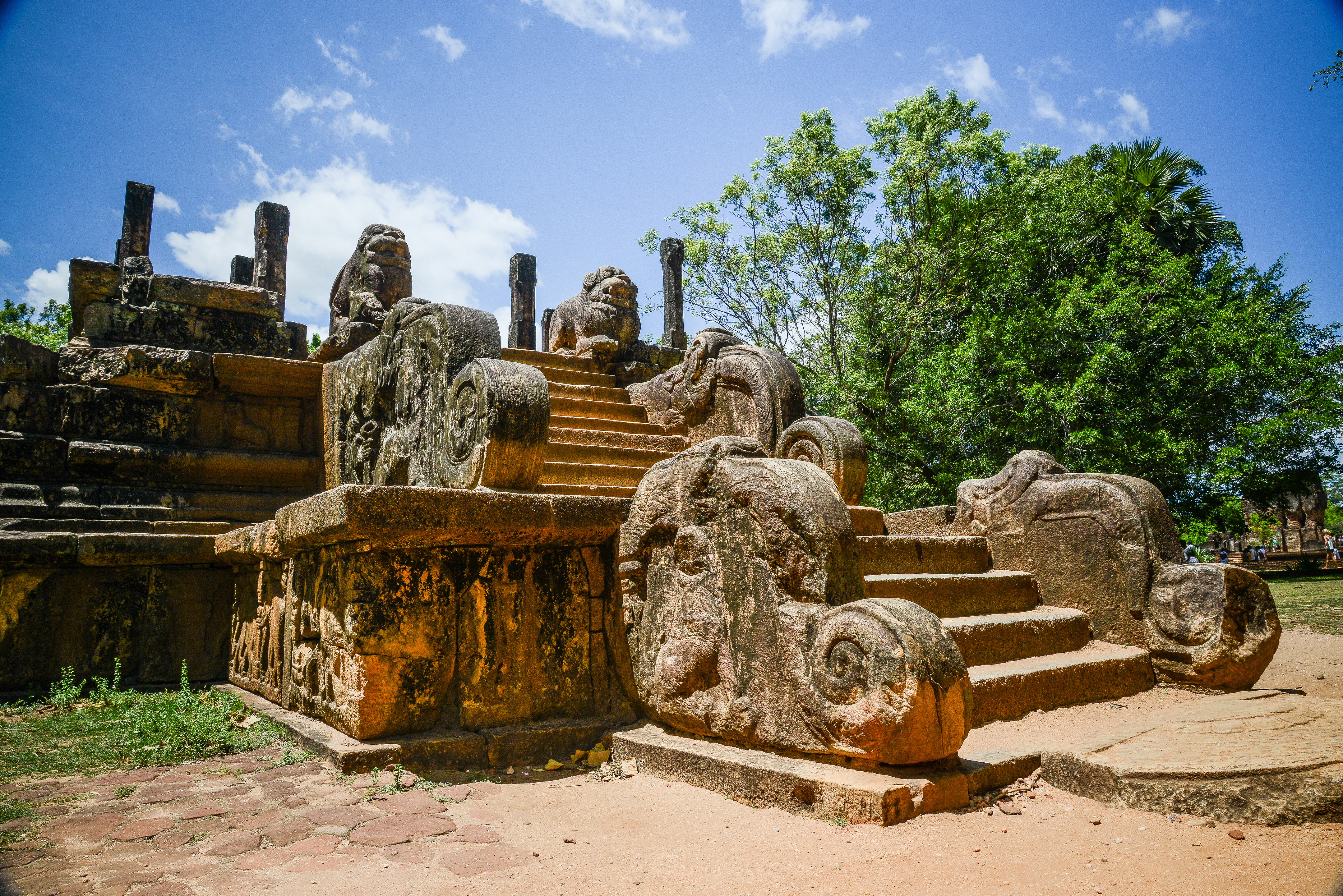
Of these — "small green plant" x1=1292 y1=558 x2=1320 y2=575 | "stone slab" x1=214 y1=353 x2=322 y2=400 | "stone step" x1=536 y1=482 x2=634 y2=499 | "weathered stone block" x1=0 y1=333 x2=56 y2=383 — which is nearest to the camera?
"stone step" x1=536 y1=482 x2=634 y2=499

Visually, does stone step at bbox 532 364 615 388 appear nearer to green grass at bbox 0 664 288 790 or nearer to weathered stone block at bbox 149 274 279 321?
weathered stone block at bbox 149 274 279 321

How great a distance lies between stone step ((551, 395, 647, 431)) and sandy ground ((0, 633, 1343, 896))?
13.0 feet

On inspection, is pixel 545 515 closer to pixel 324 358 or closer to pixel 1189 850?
pixel 1189 850

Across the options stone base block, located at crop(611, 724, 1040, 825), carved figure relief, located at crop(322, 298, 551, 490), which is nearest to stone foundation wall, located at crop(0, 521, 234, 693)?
carved figure relief, located at crop(322, 298, 551, 490)

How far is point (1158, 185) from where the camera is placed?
1962cm

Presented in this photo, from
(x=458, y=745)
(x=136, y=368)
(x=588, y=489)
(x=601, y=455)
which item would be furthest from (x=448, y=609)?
(x=136, y=368)

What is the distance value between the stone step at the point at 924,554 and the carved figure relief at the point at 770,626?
1211 mm

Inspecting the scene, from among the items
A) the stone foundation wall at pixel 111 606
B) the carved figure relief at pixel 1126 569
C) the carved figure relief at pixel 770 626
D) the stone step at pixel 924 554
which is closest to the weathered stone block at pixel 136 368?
the stone foundation wall at pixel 111 606

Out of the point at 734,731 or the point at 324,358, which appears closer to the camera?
the point at 734,731

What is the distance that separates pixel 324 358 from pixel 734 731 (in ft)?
15.4

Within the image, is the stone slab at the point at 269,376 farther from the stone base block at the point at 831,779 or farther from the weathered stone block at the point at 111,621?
the stone base block at the point at 831,779

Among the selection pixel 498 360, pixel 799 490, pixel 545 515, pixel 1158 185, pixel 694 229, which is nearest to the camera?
pixel 799 490

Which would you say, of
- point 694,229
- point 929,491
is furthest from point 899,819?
point 694,229

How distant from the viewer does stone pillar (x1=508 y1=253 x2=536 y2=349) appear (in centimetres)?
1820
